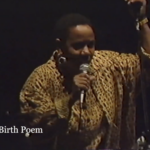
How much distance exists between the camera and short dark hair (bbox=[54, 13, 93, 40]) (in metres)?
5.66

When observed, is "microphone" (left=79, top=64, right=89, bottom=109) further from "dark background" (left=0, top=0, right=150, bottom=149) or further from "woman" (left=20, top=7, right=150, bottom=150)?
"dark background" (left=0, top=0, right=150, bottom=149)

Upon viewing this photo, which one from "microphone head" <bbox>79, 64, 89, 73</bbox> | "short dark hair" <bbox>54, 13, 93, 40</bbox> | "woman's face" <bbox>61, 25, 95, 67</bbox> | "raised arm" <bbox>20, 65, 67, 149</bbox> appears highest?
"short dark hair" <bbox>54, 13, 93, 40</bbox>

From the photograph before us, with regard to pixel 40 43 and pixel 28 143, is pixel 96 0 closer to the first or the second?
pixel 40 43

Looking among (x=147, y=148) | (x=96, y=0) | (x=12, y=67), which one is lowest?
(x=147, y=148)

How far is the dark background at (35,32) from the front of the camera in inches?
223

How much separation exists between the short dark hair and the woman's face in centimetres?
3

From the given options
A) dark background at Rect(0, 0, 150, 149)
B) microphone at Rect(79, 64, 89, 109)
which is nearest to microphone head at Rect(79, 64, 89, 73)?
microphone at Rect(79, 64, 89, 109)

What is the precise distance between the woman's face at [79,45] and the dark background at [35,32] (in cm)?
7

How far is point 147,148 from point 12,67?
4.21ft

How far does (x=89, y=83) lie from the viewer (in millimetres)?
5730

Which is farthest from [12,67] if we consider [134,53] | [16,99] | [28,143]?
[134,53]

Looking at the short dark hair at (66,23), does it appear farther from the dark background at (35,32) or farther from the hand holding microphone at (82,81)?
the hand holding microphone at (82,81)

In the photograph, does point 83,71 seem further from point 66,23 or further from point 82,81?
point 66,23

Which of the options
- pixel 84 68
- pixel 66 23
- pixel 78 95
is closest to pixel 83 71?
pixel 84 68
